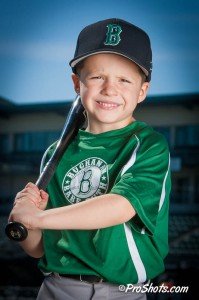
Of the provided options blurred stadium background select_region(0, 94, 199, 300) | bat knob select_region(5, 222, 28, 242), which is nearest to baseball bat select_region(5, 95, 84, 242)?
bat knob select_region(5, 222, 28, 242)

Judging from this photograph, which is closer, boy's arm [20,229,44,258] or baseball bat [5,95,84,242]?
baseball bat [5,95,84,242]

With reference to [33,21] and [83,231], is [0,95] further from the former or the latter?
[83,231]

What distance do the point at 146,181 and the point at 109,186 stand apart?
0.26 ft

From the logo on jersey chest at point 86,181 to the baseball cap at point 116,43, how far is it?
19cm

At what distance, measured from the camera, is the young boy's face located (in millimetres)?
825

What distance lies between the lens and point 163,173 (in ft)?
2.62

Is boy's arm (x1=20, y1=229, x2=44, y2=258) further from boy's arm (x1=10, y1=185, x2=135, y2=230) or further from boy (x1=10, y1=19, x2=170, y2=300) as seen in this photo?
boy's arm (x1=10, y1=185, x2=135, y2=230)

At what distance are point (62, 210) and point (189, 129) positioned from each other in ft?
3.38

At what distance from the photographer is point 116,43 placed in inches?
32.6

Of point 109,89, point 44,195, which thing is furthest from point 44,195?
point 109,89

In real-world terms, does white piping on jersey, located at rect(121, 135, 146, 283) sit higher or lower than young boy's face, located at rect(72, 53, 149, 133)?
lower

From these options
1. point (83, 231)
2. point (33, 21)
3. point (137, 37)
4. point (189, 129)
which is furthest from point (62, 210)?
point (33, 21)

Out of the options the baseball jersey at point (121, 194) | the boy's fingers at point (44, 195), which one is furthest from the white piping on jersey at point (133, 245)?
the boy's fingers at point (44, 195)

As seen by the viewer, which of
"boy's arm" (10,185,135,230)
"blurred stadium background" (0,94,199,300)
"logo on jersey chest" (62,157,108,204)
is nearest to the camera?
"boy's arm" (10,185,135,230)
